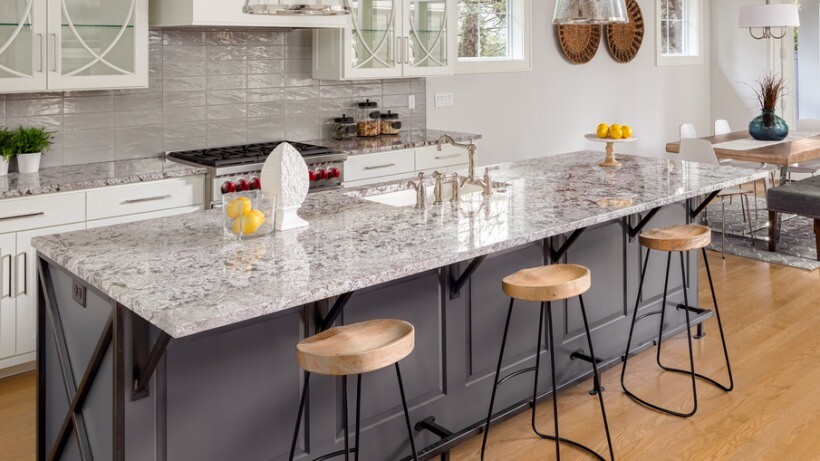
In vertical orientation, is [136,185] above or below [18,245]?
above

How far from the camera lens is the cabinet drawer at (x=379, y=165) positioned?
4.60m

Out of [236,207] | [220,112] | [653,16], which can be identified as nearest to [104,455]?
[236,207]

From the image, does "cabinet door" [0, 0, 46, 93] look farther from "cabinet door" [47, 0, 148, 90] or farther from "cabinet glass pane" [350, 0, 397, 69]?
"cabinet glass pane" [350, 0, 397, 69]

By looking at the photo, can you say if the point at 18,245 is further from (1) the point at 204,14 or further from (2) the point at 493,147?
(2) the point at 493,147

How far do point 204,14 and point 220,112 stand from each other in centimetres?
80

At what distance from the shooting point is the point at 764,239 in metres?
5.95

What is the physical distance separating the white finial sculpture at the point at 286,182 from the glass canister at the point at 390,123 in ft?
8.89

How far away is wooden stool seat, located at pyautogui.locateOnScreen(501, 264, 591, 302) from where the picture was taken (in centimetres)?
245

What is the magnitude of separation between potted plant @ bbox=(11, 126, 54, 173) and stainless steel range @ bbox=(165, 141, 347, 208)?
0.72m

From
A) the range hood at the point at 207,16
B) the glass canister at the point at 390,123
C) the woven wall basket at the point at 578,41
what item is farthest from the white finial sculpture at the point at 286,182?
the woven wall basket at the point at 578,41

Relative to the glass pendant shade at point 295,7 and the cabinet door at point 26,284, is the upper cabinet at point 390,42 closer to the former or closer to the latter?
the cabinet door at point 26,284

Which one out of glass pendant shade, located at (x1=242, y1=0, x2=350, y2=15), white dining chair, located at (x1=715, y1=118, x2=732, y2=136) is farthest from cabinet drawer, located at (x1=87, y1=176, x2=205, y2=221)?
white dining chair, located at (x1=715, y1=118, x2=732, y2=136)

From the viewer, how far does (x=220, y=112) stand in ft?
15.1

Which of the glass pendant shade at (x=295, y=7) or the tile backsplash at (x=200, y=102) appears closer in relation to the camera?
the glass pendant shade at (x=295, y=7)
